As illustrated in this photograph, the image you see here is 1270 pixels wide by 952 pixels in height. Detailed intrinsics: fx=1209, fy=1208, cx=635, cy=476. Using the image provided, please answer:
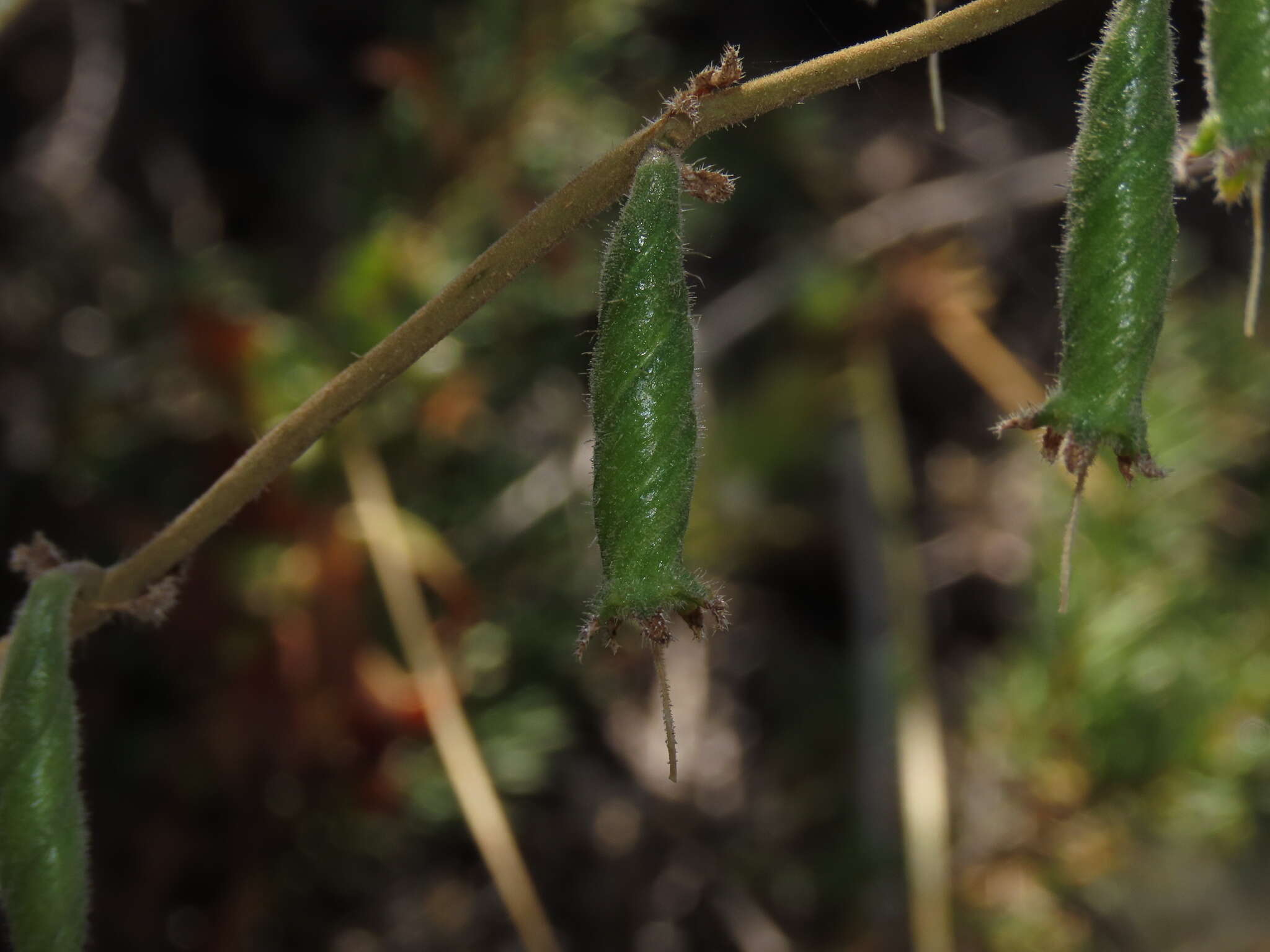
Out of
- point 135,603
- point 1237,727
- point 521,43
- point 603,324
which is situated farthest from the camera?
point 521,43

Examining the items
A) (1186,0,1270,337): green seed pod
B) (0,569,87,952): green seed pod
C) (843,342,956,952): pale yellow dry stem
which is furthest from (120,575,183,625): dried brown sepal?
(843,342,956,952): pale yellow dry stem

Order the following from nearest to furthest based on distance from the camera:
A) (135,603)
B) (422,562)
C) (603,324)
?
(603,324), (135,603), (422,562)

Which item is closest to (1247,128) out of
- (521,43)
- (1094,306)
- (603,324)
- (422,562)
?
(1094,306)

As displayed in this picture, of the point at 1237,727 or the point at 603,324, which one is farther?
the point at 1237,727

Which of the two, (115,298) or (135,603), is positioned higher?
(115,298)

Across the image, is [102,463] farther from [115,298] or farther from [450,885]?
[450,885]

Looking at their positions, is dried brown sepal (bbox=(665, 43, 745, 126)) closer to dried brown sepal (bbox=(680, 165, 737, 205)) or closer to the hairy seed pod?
dried brown sepal (bbox=(680, 165, 737, 205))

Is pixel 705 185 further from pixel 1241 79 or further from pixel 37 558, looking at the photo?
pixel 37 558

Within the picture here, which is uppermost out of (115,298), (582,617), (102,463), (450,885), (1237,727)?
(115,298)
